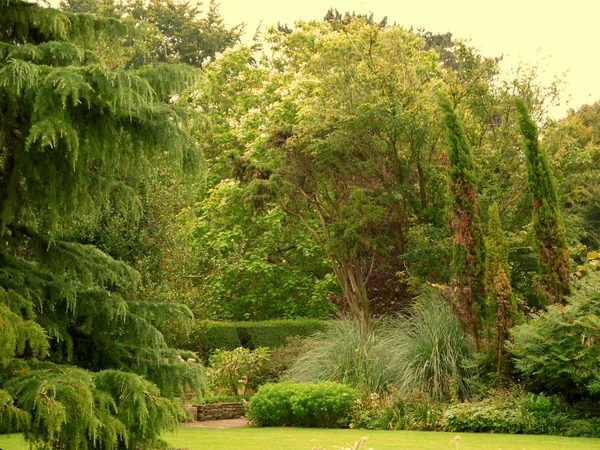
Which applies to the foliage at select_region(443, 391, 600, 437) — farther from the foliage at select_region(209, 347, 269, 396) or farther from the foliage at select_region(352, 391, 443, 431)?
the foliage at select_region(209, 347, 269, 396)

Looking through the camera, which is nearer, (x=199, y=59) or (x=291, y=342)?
(x=291, y=342)

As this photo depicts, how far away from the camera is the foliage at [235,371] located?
16781 millimetres

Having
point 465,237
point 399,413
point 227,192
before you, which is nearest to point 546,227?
point 465,237

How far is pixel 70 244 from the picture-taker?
7363mm

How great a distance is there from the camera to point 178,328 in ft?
49.9

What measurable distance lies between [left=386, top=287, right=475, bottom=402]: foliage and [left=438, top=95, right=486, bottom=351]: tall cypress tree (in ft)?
1.52

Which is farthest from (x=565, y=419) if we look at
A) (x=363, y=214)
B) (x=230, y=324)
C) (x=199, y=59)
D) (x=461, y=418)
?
(x=199, y=59)

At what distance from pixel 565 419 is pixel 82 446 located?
300 inches

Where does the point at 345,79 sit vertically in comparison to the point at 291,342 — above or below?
above

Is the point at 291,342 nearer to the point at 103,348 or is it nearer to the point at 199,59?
the point at 103,348

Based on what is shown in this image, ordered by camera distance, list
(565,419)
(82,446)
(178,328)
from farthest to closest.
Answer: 1. (178,328)
2. (565,419)
3. (82,446)

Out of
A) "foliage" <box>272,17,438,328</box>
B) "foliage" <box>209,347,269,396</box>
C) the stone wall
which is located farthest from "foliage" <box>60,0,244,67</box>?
the stone wall

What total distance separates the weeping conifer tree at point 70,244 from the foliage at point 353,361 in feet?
22.6

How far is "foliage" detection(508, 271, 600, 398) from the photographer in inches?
441
